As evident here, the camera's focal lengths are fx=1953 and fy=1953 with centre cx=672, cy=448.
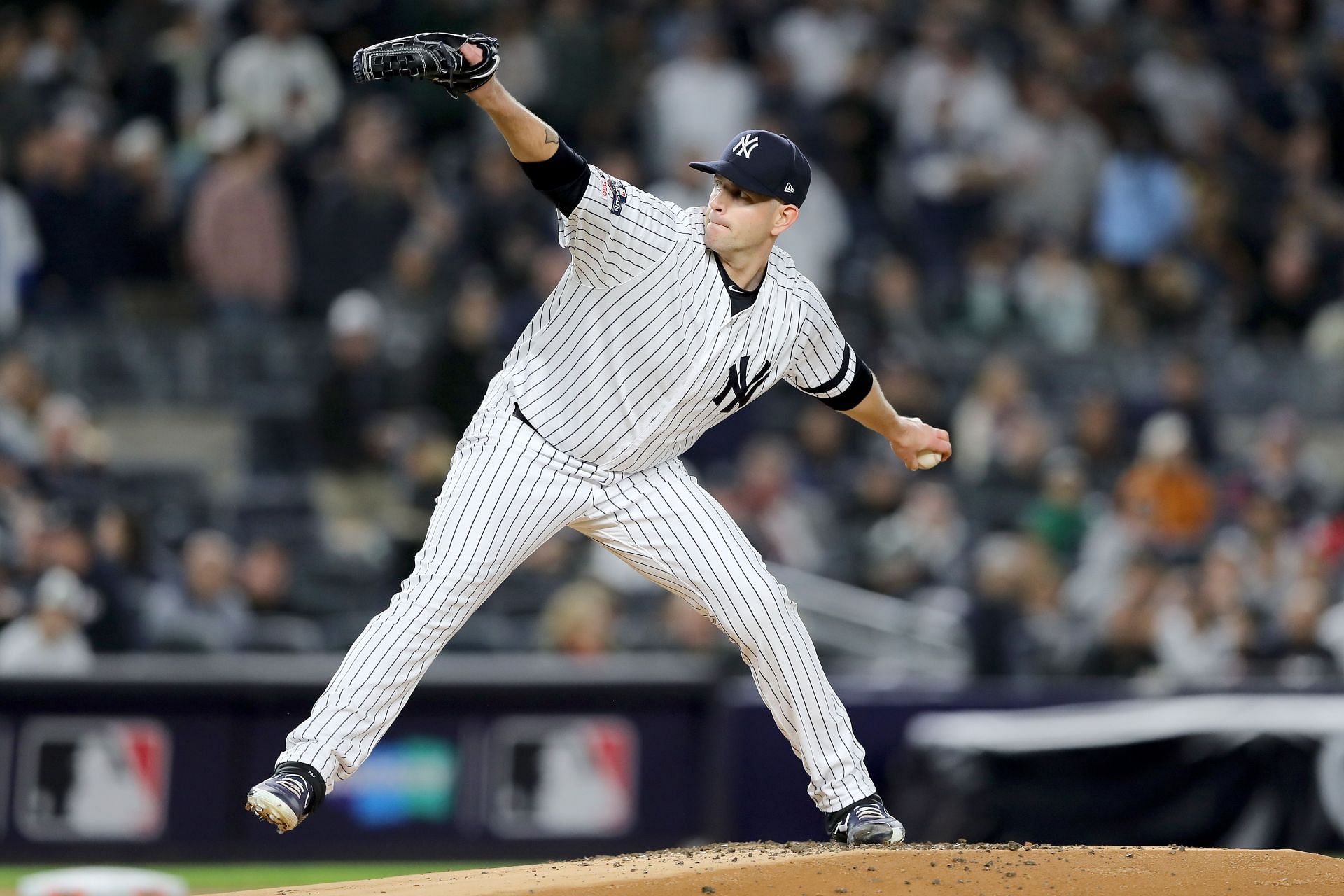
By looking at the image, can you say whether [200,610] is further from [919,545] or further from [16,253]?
[919,545]

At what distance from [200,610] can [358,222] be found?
310 centimetres

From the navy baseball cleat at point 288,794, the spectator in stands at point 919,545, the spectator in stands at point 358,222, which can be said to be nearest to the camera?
the navy baseball cleat at point 288,794

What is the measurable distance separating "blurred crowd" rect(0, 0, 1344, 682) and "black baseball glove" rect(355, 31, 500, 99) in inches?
220

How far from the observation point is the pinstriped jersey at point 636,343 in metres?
5.06

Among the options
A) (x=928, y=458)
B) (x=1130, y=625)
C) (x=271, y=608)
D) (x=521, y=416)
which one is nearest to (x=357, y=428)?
(x=271, y=608)

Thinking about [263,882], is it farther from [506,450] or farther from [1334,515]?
[1334,515]

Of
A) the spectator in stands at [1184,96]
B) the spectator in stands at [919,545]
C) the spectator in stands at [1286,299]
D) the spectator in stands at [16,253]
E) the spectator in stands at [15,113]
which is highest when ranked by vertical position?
the spectator in stands at [1184,96]

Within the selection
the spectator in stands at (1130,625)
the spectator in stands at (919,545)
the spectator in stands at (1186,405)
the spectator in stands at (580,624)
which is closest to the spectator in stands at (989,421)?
the spectator in stands at (919,545)

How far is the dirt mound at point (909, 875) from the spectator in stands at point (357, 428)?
5.73 metres

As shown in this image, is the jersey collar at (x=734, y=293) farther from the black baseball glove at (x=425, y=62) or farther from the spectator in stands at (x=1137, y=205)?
the spectator in stands at (x=1137, y=205)

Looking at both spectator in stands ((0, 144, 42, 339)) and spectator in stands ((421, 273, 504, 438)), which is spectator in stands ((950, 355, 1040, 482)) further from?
spectator in stands ((0, 144, 42, 339))

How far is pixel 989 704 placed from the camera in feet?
31.0

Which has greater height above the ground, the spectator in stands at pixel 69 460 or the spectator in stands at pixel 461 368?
the spectator in stands at pixel 461 368

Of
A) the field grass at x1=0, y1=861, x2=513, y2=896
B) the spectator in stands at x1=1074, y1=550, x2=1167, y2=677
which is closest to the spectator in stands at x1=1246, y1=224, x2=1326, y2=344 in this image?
the spectator in stands at x1=1074, y1=550, x2=1167, y2=677
